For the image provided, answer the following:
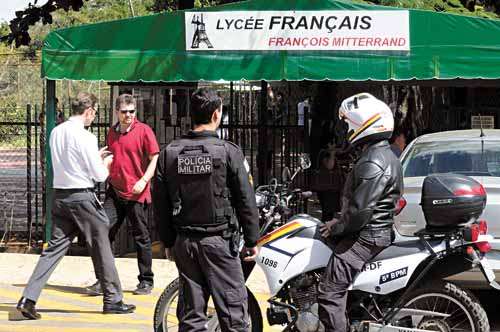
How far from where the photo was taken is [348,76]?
1036 cm

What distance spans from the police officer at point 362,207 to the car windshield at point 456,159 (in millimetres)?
2442

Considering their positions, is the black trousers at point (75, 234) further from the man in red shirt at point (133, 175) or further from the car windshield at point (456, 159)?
the car windshield at point (456, 159)

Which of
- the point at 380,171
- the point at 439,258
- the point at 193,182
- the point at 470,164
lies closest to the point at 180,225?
the point at 193,182

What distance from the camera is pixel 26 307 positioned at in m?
7.95

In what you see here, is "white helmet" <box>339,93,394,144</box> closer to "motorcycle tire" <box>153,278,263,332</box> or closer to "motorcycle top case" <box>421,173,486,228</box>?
"motorcycle top case" <box>421,173,486,228</box>

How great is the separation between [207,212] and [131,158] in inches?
136

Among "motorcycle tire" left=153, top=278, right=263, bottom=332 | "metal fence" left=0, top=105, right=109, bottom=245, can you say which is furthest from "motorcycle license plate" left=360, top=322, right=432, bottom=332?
"metal fence" left=0, top=105, right=109, bottom=245

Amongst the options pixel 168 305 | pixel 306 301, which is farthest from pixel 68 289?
pixel 306 301

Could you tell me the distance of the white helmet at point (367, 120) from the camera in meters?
6.14

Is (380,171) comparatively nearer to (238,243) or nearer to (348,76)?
(238,243)

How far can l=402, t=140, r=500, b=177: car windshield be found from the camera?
8.43 meters

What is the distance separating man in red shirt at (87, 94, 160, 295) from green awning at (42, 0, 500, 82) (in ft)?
6.07

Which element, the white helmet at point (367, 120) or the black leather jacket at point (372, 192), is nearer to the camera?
the black leather jacket at point (372, 192)

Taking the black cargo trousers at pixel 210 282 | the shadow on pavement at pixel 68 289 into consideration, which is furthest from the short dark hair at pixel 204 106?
the shadow on pavement at pixel 68 289
